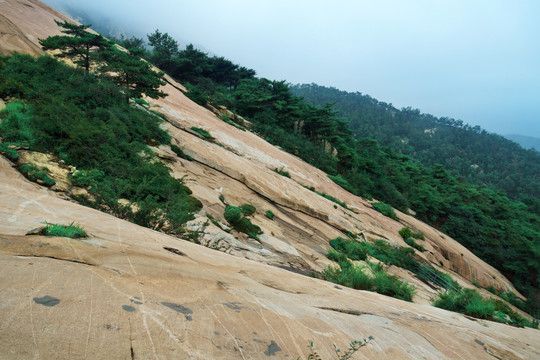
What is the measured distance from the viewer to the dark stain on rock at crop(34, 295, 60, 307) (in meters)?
2.01

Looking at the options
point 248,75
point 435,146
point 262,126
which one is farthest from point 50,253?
point 435,146

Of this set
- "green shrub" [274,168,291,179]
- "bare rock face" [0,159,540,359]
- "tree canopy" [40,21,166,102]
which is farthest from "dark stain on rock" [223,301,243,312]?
"green shrub" [274,168,291,179]

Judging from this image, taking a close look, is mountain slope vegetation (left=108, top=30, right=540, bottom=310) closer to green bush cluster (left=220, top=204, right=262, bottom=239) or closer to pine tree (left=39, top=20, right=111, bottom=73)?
pine tree (left=39, top=20, right=111, bottom=73)

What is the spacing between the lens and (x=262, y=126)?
2805cm

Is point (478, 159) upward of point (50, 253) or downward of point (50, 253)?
upward

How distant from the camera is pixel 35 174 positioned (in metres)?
5.98

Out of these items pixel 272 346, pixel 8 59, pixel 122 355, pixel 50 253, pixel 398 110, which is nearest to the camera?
pixel 122 355

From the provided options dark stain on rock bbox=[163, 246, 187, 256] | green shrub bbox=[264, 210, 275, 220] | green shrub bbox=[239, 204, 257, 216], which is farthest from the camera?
green shrub bbox=[264, 210, 275, 220]

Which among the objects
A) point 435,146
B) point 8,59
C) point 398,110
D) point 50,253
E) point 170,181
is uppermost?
point 398,110

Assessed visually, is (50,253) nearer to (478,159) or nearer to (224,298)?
(224,298)

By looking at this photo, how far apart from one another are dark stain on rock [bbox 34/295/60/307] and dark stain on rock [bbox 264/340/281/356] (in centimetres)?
170

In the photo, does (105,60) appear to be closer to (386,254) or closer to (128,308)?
(128,308)

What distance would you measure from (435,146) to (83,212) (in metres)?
112

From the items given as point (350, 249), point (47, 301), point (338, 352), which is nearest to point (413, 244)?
point (350, 249)
